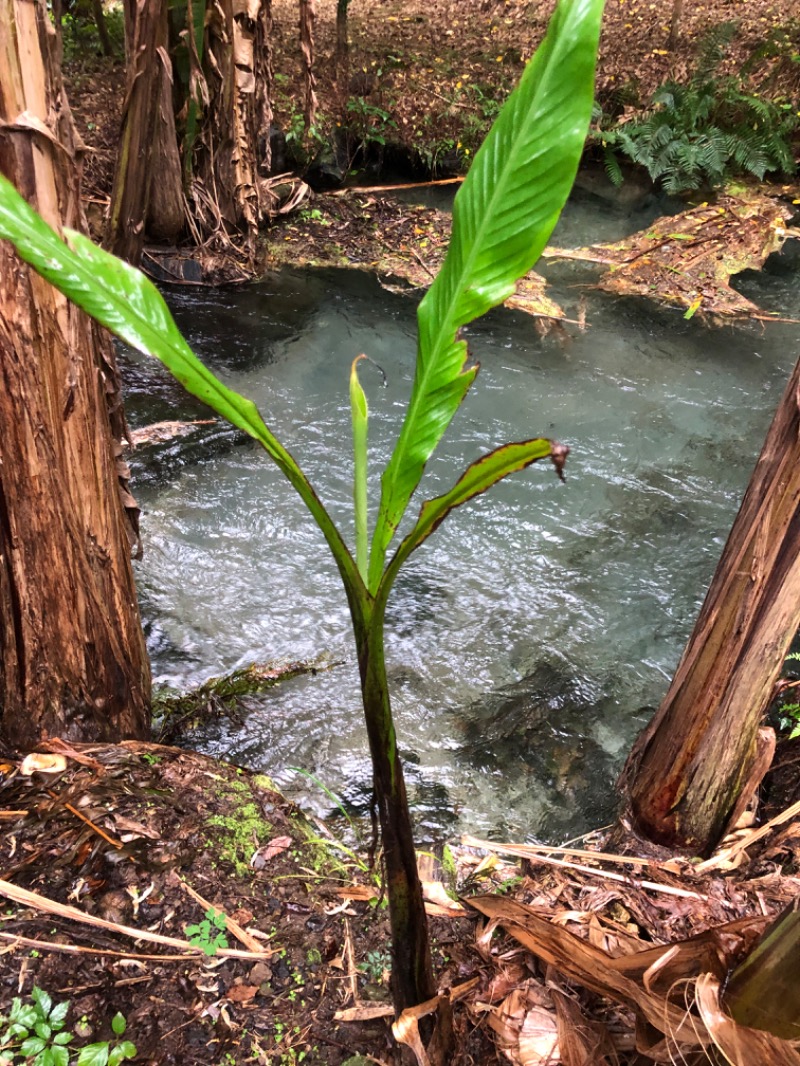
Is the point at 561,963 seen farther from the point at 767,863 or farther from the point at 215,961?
the point at 767,863

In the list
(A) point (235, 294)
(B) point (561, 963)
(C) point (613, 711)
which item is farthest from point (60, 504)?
(A) point (235, 294)

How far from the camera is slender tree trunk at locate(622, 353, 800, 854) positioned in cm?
147

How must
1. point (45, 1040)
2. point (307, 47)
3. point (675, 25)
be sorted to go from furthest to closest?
point (675, 25)
point (307, 47)
point (45, 1040)

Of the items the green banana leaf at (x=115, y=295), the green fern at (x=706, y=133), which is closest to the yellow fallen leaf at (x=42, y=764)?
the green banana leaf at (x=115, y=295)

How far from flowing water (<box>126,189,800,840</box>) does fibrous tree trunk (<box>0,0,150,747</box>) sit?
715 mm

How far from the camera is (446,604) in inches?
122

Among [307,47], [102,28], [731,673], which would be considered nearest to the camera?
[731,673]

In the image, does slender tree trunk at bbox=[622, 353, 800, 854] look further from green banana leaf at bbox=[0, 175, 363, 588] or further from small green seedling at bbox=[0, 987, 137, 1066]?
small green seedling at bbox=[0, 987, 137, 1066]

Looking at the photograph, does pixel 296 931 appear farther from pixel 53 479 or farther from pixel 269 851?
pixel 53 479

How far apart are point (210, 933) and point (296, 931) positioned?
0.17m

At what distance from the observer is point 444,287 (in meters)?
0.76

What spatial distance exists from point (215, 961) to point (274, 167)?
21.3 ft

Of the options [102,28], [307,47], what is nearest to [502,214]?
[307,47]

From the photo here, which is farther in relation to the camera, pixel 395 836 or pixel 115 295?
pixel 395 836
